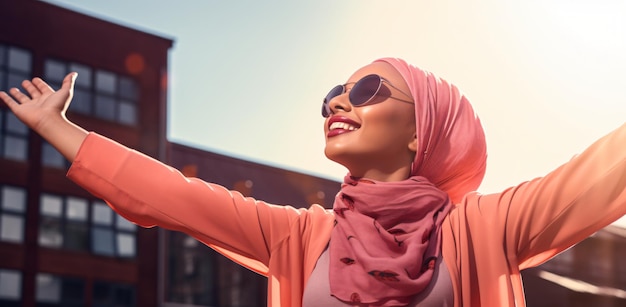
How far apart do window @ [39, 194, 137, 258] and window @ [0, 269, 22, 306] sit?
3.83 feet

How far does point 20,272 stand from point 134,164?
70.6 feet

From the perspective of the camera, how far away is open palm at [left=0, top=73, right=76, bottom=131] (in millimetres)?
3604

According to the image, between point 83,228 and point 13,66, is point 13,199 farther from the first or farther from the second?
point 13,66

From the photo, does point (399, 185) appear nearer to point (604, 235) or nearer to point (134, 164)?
point (134, 164)

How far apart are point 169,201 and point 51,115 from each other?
1.99 feet

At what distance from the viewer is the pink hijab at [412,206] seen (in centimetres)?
325

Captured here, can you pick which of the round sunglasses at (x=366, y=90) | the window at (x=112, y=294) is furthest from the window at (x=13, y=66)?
the round sunglasses at (x=366, y=90)

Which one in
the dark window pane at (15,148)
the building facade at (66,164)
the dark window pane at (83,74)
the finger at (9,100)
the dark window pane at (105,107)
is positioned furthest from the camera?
the dark window pane at (105,107)

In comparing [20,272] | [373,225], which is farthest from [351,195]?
[20,272]

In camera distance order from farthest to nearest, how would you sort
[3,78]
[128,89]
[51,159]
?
[128,89]
[51,159]
[3,78]

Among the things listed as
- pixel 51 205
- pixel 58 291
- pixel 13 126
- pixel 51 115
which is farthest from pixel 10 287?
pixel 51 115

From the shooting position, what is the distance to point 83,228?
25.5 meters

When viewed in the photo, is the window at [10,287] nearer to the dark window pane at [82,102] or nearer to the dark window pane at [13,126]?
the dark window pane at [13,126]

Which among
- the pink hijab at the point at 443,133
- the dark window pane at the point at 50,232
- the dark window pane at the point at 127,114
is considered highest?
the dark window pane at the point at 127,114
